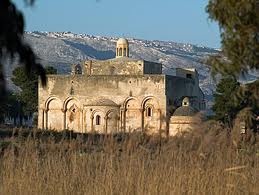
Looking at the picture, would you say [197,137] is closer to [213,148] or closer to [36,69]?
[213,148]

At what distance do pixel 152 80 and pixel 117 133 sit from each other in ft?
116

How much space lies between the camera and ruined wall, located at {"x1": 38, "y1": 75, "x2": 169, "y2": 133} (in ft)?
133

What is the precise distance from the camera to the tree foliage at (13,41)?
251 cm

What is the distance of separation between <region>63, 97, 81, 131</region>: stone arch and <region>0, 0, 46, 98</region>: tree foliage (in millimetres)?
38897

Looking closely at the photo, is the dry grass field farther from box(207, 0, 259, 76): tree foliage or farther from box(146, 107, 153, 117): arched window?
box(146, 107, 153, 117): arched window

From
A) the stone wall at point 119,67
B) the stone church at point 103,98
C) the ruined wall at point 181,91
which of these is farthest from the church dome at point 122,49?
the stone church at point 103,98

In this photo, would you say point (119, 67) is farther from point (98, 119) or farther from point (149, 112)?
point (98, 119)

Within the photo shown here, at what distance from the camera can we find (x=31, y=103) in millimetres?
49031

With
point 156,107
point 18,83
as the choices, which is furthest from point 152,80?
point 18,83

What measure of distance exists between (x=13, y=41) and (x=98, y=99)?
A: 38676 millimetres

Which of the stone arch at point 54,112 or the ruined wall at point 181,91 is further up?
the ruined wall at point 181,91

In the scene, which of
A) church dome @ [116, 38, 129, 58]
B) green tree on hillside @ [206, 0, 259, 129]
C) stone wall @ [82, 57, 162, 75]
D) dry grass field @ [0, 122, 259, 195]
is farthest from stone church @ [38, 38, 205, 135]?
green tree on hillside @ [206, 0, 259, 129]

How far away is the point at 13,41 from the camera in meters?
2.55

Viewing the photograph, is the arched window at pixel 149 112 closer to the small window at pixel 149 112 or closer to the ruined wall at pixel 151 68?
the small window at pixel 149 112
